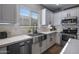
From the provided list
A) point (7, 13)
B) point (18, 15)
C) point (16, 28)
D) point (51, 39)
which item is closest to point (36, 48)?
point (51, 39)

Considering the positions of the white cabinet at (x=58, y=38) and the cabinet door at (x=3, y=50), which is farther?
the white cabinet at (x=58, y=38)

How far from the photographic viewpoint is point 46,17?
1021mm

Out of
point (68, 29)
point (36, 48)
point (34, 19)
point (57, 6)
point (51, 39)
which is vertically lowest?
point (36, 48)

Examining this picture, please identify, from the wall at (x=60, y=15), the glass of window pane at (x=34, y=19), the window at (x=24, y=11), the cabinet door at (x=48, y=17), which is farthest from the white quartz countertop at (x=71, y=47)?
the window at (x=24, y=11)

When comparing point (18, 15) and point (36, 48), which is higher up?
point (18, 15)

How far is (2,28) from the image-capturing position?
3.00 ft

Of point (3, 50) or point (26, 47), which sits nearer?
point (3, 50)

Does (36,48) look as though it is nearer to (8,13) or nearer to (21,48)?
(21,48)

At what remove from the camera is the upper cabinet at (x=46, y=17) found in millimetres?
1006

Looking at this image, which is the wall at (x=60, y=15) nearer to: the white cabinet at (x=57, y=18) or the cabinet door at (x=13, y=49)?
the white cabinet at (x=57, y=18)

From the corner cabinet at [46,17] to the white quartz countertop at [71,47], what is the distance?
37 cm

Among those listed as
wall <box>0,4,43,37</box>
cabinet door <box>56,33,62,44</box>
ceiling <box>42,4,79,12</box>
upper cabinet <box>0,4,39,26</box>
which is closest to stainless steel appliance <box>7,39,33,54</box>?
wall <box>0,4,43,37</box>
